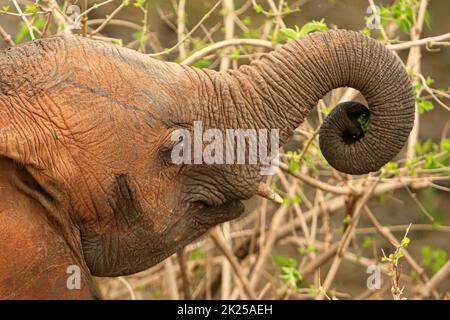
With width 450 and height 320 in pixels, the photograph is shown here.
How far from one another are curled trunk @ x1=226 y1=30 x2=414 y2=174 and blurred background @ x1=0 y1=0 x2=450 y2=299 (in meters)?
0.39

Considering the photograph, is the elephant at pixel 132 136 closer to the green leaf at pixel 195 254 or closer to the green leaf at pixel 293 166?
the green leaf at pixel 293 166

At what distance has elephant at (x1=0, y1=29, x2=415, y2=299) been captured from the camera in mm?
3164

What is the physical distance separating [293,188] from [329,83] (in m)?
2.04

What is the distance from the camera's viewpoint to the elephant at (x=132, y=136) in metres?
3.16

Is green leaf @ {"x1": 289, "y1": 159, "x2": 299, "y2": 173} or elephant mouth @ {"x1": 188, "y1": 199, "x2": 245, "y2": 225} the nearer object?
elephant mouth @ {"x1": 188, "y1": 199, "x2": 245, "y2": 225}

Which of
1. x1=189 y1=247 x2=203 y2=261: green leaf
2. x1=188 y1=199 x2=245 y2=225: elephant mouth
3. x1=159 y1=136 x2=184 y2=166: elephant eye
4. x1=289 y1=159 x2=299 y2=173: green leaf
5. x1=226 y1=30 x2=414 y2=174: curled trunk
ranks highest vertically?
x1=226 y1=30 x2=414 y2=174: curled trunk

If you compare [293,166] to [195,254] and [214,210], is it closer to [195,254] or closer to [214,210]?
[214,210]

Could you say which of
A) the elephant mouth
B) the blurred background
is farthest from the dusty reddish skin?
the blurred background

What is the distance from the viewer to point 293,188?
216 inches

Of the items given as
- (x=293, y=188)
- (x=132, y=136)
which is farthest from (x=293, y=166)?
(x=132, y=136)

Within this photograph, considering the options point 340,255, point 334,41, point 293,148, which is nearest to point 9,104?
point 334,41

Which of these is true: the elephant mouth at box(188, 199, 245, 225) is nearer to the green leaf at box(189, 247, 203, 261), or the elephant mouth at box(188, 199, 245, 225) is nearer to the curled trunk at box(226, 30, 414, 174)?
the curled trunk at box(226, 30, 414, 174)

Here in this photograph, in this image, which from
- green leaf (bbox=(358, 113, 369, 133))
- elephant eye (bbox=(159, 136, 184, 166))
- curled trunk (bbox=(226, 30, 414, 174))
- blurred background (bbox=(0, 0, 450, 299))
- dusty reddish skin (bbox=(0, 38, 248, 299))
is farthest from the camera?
blurred background (bbox=(0, 0, 450, 299))
